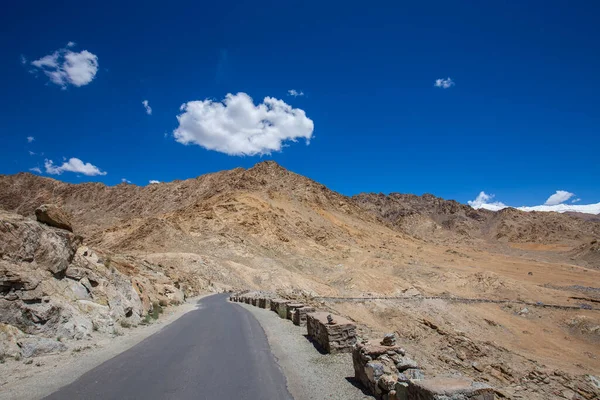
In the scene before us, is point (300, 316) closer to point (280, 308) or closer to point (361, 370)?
point (280, 308)

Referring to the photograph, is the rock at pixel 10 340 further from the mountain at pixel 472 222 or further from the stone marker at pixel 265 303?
the mountain at pixel 472 222

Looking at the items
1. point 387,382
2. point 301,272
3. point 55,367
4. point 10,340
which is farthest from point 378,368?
point 301,272

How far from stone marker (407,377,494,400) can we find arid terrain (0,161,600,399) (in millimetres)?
2889

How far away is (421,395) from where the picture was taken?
488 centimetres

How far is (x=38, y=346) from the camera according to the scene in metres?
8.79

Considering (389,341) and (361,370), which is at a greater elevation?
(389,341)

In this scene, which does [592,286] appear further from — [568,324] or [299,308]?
[299,308]

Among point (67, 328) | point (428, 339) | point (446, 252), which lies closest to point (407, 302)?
point (428, 339)

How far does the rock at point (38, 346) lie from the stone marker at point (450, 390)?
876cm

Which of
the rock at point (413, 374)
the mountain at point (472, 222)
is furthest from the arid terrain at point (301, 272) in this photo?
the mountain at point (472, 222)

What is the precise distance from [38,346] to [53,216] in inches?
211

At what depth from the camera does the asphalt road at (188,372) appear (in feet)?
20.6

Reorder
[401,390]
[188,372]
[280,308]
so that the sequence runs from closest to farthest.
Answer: [401,390]
[188,372]
[280,308]

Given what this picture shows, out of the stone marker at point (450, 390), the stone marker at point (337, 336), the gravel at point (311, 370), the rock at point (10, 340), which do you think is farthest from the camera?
the stone marker at point (337, 336)
